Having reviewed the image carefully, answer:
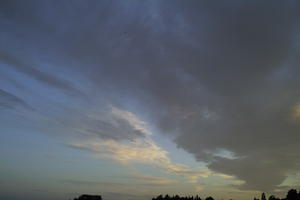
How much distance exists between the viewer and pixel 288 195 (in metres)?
185
